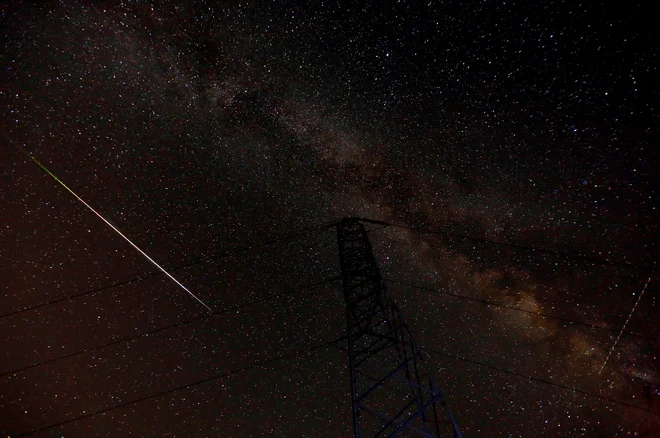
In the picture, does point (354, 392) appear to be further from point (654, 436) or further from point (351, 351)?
point (654, 436)

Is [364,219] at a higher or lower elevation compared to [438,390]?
higher

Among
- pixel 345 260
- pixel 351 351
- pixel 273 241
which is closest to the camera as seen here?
pixel 351 351

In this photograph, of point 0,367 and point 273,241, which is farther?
point 0,367

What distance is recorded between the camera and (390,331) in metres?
6.59

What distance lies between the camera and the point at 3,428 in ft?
171

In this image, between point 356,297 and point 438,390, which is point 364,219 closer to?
point 356,297

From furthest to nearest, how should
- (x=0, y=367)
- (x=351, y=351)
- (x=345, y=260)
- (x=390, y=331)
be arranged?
(x=0, y=367) → (x=345, y=260) → (x=390, y=331) → (x=351, y=351)

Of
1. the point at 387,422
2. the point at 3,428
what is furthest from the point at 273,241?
the point at 3,428

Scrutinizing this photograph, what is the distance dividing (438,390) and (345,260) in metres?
3.12

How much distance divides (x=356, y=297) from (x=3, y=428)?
3090 inches

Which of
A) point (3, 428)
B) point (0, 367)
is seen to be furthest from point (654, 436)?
point (3, 428)

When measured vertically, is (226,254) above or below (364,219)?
below

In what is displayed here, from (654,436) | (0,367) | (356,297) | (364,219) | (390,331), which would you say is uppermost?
(364,219)

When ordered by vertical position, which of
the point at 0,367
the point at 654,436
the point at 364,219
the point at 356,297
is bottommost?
the point at 0,367
